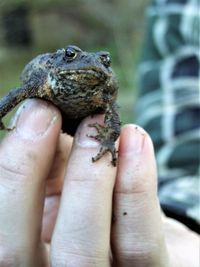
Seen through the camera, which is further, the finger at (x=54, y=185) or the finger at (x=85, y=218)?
the finger at (x=54, y=185)

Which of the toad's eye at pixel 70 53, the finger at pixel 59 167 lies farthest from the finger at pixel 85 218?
the finger at pixel 59 167

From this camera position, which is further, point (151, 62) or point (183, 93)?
point (151, 62)

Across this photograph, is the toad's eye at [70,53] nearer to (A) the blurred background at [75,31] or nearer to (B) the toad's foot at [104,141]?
(B) the toad's foot at [104,141]

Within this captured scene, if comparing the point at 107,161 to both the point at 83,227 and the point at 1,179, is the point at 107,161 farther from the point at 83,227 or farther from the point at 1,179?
the point at 1,179

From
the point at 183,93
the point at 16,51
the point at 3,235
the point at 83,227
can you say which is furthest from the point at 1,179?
the point at 16,51

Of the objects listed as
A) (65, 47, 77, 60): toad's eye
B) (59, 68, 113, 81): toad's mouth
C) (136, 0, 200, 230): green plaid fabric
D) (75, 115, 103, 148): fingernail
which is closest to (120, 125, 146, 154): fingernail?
(75, 115, 103, 148): fingernail

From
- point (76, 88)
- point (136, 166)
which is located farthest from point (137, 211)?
point (76, 88)

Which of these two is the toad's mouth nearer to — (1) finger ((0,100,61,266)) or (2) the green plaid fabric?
(1) finger ((0,100,61,266))
